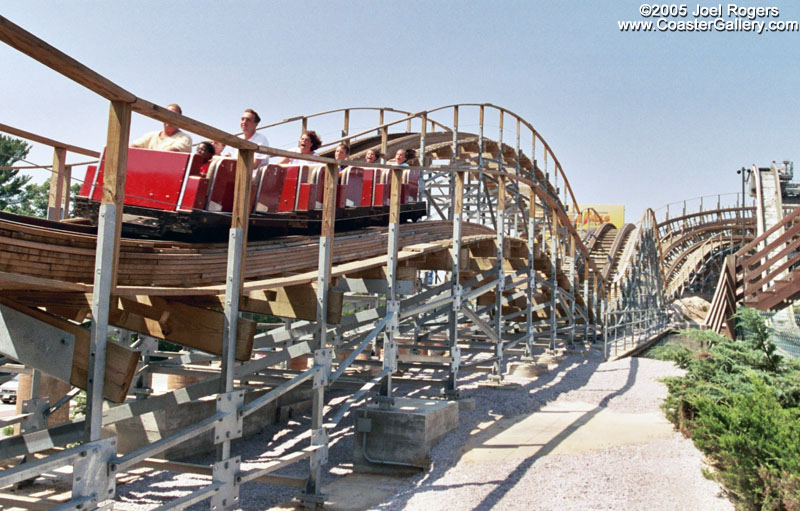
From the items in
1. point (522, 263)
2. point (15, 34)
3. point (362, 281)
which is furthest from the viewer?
point (522, 263)

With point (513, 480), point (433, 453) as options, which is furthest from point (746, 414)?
point (433, 453)

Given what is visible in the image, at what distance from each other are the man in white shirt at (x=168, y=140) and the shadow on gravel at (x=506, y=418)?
3684 mm

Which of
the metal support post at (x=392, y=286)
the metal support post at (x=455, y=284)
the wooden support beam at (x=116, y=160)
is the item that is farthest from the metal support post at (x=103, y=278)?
the metal support post at (x=455, y=284)

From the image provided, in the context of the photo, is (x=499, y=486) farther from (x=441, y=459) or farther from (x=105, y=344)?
(x=105, y=344)

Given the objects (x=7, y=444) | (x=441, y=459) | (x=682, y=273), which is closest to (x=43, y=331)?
(x=7, y=444)

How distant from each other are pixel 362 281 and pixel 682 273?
32.8 metres

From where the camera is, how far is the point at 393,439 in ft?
23.2

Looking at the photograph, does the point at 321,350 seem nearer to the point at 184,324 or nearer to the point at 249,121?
the point at 184,324

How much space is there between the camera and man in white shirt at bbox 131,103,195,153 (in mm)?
6422

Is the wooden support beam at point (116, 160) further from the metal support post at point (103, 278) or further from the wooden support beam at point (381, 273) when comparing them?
the wooden support beam at point (381, 273)

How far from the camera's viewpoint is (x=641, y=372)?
12.7 meters

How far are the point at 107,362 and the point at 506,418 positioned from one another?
241 inches

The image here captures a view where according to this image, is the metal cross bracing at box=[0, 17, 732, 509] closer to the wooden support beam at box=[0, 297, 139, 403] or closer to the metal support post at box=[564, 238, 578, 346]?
the wooden support beam at box=[0, 297, 139, 403]

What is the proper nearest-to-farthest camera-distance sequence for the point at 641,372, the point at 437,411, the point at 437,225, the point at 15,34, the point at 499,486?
the point at 15,34, the point at 499,486, the point at 437,411, the point at 437,225, the point at 641,372
